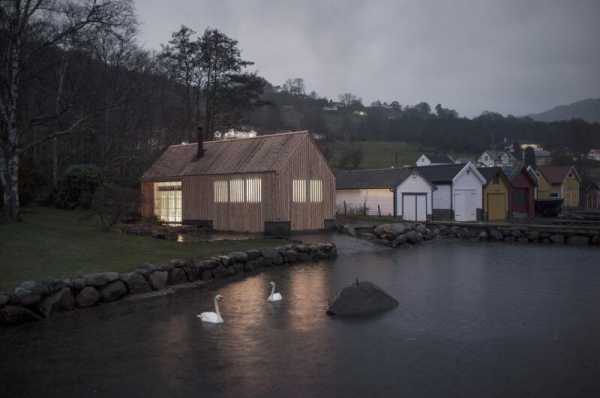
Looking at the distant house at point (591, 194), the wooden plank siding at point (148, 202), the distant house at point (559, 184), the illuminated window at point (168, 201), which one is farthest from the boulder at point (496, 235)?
the distant house at point (591, 194)

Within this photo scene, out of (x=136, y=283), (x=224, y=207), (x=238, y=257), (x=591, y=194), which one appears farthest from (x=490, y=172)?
(x=591, y=194)

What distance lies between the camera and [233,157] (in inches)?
1256

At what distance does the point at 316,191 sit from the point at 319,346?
20.7 metres

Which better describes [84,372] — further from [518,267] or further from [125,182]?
[125,182]

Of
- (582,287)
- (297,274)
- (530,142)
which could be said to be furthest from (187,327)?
(530,142)

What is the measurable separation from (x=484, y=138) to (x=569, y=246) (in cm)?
9831

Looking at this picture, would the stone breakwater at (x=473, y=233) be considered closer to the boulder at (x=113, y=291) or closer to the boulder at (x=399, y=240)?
the boulder at (x=399, y=240)

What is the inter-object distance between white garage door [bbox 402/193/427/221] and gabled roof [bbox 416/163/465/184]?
167cm

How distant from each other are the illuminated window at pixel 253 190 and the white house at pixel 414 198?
1538cm

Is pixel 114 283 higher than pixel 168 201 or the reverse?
the reverse

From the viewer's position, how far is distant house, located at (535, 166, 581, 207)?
2456 inches

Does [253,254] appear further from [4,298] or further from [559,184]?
[559,184]

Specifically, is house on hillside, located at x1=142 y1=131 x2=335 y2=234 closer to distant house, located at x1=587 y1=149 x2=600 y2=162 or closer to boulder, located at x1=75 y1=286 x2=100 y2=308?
boulder, located at x1=75 y1=286 x2=100 y2=308

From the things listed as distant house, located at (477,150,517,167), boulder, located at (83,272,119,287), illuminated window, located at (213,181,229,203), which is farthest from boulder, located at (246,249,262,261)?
distant house, located at (477,150,517,167)
